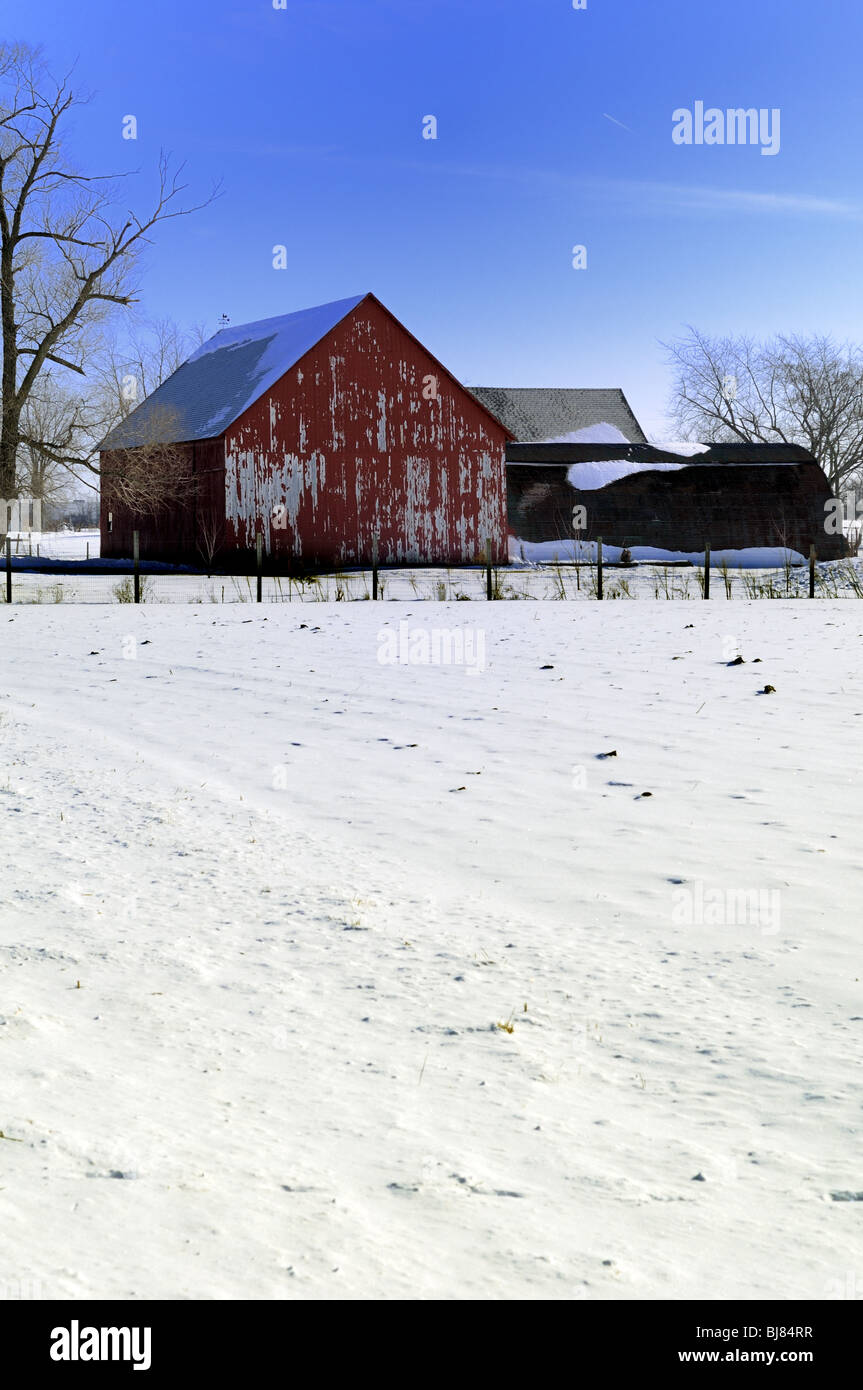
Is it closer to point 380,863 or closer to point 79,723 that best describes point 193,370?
point 79,723

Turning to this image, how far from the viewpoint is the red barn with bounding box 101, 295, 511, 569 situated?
105 feet

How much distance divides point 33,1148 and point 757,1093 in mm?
1909

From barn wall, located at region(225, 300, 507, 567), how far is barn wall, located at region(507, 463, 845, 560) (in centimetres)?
310

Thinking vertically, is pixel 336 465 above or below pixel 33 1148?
above

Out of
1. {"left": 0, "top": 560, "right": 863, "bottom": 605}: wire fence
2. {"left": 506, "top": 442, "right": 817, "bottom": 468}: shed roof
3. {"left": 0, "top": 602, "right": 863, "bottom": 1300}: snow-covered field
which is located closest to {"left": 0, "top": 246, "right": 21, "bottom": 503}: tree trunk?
{"left": 0, "top": 560, "right": 863, "bottom": 605}: wire fence

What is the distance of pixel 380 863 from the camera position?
5551 mm

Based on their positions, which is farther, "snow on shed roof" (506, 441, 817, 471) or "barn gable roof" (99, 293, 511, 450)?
"snow on shed roof" (506, 441, 817, 471)

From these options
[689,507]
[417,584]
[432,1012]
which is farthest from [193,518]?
[432,1012]

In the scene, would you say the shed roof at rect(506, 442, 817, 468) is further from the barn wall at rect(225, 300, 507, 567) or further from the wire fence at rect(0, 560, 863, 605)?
the wire fence at rect(0, 560, 863, 605)

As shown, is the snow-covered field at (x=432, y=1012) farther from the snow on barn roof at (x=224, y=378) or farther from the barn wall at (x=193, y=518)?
the snow on barn roof at (x=224, y=378)

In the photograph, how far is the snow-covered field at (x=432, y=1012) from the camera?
2.63m

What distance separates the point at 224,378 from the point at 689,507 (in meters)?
14.8
